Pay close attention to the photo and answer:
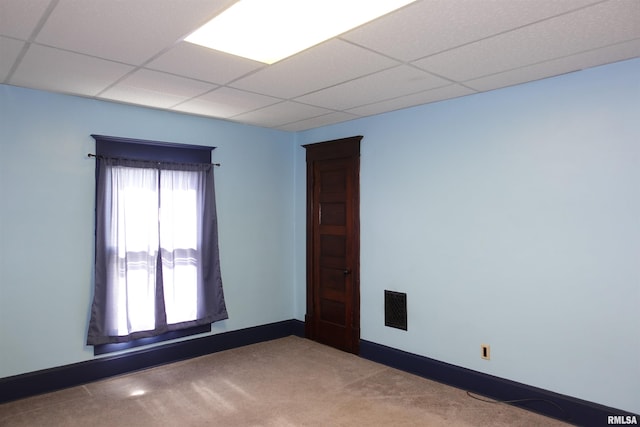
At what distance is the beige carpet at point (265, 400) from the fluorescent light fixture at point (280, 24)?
8.28 feet

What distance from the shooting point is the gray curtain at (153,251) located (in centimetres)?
359

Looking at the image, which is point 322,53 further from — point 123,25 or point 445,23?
point 123,25

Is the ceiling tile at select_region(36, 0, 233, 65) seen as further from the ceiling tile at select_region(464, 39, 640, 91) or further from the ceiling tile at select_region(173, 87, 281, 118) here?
the ceiling tile at select_region(464, 39, 640, 91)

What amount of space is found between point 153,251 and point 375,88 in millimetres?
2542

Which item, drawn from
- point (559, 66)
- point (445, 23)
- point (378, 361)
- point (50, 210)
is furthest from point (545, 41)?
point (50, 210)

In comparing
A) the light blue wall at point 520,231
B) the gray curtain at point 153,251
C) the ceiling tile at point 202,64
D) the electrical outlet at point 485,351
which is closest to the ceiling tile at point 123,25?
the ceiling tile at point 202,64

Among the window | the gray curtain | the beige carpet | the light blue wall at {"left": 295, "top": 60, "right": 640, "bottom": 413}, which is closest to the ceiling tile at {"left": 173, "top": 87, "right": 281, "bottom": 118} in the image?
the window

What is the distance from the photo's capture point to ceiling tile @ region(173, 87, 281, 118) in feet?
11.0

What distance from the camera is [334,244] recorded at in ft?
14.9

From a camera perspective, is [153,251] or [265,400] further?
[153,251]

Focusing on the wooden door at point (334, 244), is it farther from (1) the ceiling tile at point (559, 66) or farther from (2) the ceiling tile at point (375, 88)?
(1) the ceiling tile at point (559, 66)

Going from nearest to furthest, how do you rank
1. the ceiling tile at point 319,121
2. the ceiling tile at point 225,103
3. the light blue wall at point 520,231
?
the light blue wall at point 520,231 → the ceiling tile at point 225,103 → the ceiling tile at point 319,121

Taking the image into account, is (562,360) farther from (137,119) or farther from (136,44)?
(137,119)

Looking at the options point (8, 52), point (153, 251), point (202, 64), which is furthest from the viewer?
point (153, 251)
